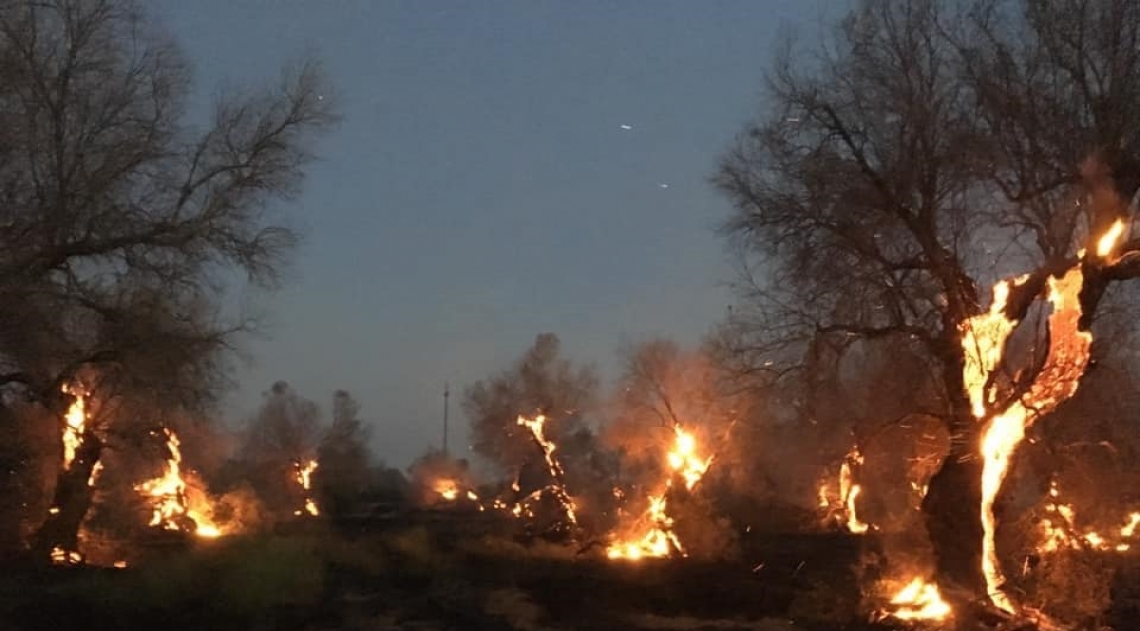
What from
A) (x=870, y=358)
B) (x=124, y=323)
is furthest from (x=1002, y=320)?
(x=124, y=323)

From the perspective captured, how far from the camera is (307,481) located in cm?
6656

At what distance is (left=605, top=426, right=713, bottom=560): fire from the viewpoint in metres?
31.0

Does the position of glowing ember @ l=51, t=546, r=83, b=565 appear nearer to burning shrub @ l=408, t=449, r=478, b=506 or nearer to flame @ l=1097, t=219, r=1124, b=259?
flame @ l=1097, t=219, r=1124, b=259

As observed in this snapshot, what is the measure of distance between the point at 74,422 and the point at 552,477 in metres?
22.1

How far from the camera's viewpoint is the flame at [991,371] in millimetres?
17391

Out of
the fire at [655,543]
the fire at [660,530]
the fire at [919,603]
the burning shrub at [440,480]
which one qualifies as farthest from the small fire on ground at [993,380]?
the burning shrub at [440,480]

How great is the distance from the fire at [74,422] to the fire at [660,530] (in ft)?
40.2

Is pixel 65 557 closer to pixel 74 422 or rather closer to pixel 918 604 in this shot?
pixel 74 422

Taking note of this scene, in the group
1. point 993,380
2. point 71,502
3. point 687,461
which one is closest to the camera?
point 993,380

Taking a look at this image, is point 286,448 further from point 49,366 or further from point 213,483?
point 49,366

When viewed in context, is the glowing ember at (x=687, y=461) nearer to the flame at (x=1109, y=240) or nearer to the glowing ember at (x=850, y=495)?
the glowing ember at (x=850, y=495)

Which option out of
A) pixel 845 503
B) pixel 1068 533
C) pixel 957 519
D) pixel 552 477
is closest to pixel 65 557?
pixel 957 519

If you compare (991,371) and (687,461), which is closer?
(991,371)

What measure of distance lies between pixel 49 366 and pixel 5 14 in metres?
5.06
